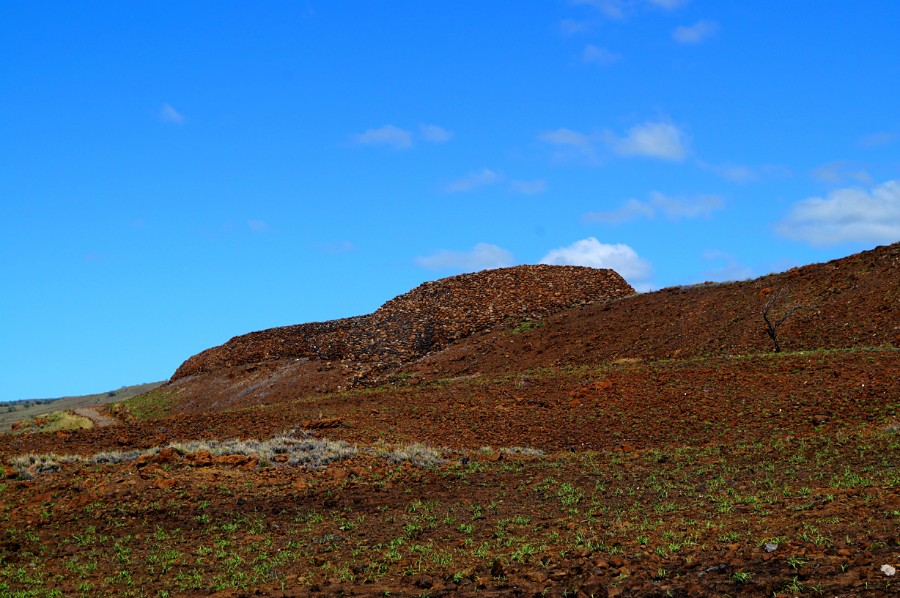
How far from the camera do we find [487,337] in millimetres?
38031

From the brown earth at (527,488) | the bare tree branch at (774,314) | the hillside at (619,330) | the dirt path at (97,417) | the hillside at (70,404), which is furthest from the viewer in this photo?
the hillside at (70,404)

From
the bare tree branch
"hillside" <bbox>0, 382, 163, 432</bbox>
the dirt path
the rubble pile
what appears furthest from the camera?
"hillside" <bbox>0, 382, 163, 432</bbox>

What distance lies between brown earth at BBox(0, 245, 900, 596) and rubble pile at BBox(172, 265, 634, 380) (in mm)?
11160

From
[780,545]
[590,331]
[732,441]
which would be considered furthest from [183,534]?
[590,331]

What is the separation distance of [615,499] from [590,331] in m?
21.5

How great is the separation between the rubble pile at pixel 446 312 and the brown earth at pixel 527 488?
11160mm

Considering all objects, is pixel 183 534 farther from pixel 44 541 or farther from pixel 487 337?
pixel 487 337

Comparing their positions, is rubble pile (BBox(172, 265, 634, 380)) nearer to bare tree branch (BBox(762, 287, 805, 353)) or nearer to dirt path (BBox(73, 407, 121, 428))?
dirt path (BBox(73, 407, 121, 428))

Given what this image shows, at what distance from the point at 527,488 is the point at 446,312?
26.9m

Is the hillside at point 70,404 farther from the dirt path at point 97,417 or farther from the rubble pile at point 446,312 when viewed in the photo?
the rubble pile at point 446,312

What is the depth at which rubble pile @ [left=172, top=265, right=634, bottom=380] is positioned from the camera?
40.0 meters

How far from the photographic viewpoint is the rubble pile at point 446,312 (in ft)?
131

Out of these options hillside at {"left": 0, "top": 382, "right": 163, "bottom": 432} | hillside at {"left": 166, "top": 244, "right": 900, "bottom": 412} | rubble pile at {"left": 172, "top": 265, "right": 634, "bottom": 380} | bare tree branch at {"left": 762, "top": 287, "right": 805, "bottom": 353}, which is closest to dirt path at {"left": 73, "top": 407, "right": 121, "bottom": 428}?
hillside at {"left": 166, "top": 244, "right": 900, "bottom": 412}

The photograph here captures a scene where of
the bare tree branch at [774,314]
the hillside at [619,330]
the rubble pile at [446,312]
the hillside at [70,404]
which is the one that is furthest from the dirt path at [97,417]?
the bare tree branch at [774,314]
